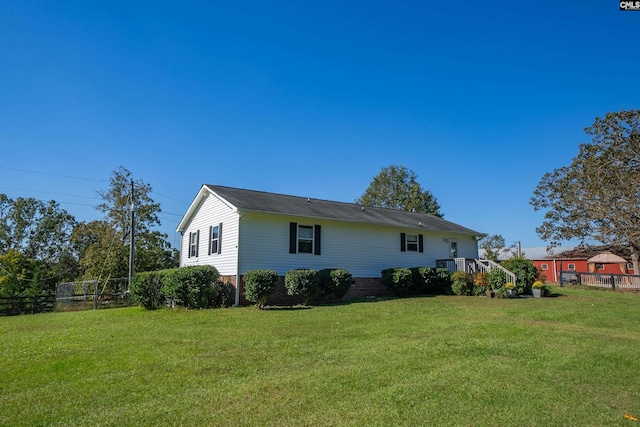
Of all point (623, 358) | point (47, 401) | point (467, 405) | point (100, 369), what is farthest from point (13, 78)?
point (623, 358)

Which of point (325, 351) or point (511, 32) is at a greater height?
point (511, 32)

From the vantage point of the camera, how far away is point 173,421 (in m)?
3.77

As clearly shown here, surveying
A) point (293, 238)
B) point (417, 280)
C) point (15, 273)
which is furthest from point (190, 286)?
point (15, 273)

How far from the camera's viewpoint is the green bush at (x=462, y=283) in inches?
704

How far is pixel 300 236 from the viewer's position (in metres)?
16.6

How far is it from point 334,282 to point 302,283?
1.50 metres

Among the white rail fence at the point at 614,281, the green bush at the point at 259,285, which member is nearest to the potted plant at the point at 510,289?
the green bush at the point at 259,285

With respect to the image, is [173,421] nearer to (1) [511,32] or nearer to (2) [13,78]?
(1) [511,32]

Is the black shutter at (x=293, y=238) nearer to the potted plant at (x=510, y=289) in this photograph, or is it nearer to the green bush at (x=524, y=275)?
Answer: the potted plant at (x=510, y=289)

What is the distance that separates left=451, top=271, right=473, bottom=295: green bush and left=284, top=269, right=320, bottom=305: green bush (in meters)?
7.26

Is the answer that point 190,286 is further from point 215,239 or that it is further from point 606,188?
point 606,188

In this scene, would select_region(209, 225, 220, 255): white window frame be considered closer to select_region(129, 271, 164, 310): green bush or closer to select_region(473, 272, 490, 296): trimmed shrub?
select_region(129, 271, 164, 310): green bush

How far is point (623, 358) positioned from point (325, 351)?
181 inches

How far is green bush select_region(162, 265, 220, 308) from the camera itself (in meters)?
13.3
